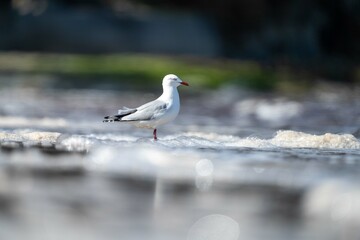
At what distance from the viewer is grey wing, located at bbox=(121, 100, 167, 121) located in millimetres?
9359


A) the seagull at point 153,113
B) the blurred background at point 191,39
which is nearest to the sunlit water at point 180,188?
the seagull at point 153,113

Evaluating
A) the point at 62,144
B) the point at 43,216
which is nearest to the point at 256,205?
the point at 43,216

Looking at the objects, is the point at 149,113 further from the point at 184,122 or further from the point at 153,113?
the point at 184,122

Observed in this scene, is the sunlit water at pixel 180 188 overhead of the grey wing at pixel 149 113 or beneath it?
beneath

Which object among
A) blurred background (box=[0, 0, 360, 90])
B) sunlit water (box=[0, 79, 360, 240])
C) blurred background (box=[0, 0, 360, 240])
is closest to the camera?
sunlit water (box=[0, 79, 360, 240])

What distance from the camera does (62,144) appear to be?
8781 mm

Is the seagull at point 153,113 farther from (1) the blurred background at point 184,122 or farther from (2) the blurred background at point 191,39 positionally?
(2) the blurred background at point 191,39

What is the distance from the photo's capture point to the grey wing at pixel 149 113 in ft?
30.7

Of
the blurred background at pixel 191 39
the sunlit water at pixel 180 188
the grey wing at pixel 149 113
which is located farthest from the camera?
the blurred background at pixel 191 39

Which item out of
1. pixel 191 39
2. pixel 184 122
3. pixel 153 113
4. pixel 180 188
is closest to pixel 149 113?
pixel 153 113

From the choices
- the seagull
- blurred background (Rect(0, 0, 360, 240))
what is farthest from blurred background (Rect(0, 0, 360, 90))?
the seagull

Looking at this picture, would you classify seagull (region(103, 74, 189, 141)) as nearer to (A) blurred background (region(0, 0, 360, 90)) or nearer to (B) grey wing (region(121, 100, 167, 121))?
(B) grey wing (region(121, 100, 167, 121))

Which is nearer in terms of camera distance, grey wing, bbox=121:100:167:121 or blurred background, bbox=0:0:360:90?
grey wing, bbox=121:100:167:121

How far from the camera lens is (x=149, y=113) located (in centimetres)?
935
